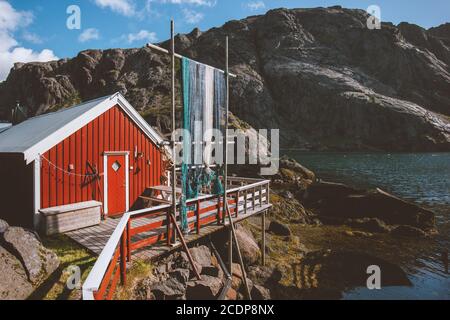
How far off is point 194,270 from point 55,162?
6869 millimetres

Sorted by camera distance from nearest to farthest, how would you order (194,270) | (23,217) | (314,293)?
(194,270) < (23,217) < (314,293)

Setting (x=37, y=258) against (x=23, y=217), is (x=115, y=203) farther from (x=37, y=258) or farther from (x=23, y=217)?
(x=37, y=258)

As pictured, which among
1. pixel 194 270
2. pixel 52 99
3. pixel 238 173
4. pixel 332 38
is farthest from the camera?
pixel 332 38

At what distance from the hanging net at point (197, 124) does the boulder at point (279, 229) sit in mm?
9369

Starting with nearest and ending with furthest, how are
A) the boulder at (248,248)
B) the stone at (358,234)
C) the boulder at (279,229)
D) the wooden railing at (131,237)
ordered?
1. the wooden railing at (131,237)
2. the boulder at (248,248)
3. the boulder at (279,229)
4. the stone at (358,234)

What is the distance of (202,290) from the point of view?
8.37 meters

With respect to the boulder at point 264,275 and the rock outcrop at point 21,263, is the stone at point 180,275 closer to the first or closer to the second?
the rock outcrop at point 21,263

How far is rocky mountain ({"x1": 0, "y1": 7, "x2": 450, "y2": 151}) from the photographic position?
117m

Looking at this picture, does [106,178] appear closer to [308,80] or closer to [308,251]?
[308,251]

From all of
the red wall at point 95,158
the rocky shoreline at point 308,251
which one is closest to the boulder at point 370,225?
the rocky shoreline at point 308,251

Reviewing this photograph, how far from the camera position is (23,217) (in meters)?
Answer: 10.5

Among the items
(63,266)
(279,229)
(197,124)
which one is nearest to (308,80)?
(279,229)

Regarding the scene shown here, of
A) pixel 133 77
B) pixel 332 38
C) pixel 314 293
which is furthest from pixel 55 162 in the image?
pixel 332 38

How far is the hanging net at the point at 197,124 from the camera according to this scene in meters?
9.12
